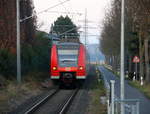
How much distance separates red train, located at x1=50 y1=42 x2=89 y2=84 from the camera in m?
28.3

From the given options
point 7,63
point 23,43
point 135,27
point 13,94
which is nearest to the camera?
point 13,94

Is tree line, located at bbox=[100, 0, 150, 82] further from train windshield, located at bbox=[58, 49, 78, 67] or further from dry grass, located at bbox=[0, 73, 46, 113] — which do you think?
dry grass, located at bbox=[0, 73, 46, 113]

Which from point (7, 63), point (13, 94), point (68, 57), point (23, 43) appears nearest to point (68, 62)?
point (68, 57)

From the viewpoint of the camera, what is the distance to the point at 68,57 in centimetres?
2844

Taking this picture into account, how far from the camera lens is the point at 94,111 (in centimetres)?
1708

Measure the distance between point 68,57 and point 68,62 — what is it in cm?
34

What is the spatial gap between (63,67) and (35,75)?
19.9ft

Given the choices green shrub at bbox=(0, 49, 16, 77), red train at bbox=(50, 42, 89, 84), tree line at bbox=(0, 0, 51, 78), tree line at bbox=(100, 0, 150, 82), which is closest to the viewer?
green shrub at bbox=(0, 49, 16, 77)

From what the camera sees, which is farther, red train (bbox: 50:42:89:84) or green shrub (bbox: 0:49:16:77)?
red train (bbox: 50:42:89:84)

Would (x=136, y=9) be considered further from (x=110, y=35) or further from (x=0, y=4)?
(x=110, y=35)

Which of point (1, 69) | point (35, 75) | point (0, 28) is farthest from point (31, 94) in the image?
point (35, 75)

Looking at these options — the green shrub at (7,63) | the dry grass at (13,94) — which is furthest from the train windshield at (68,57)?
the green shrub at (7,63)

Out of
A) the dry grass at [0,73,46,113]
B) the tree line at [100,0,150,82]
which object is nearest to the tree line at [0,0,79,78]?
the dry grass at [0,73,46,113]

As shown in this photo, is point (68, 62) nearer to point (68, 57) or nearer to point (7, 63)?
point (68, 57)
